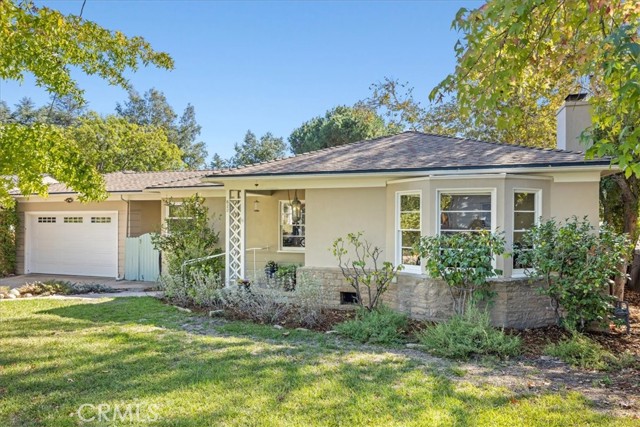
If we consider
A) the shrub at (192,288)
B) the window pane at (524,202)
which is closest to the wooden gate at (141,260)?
the shrub at (192,288)

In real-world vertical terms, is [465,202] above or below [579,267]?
above

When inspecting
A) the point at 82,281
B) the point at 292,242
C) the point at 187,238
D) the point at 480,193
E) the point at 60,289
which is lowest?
the point at 82,281

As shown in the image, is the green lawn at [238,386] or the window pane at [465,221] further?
the window pane at [465,221]

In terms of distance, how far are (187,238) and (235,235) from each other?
4.76 feet

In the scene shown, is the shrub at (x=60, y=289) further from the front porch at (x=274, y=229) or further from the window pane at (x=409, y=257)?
the window pane at (x=409, y=257)

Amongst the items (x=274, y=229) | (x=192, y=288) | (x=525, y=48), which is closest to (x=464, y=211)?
(x=525, y=48)

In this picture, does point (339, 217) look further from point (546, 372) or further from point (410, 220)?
point (546, 372)

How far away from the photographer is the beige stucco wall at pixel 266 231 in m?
14.1

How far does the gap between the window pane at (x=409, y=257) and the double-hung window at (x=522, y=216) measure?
2.04 meters

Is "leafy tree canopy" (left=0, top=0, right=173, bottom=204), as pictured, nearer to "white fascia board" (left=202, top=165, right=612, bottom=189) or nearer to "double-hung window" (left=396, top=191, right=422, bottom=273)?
"white fascia board" (left=202, top=165, right=612, bottom=189)

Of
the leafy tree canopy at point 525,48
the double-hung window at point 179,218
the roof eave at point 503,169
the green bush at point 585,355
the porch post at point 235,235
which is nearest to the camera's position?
the leafy tree canopy at point 525,48

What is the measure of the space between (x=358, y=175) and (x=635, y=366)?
6.08m

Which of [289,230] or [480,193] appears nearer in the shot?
[480,193]

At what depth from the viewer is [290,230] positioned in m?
14.4
